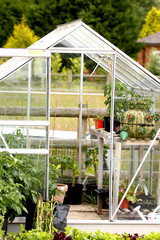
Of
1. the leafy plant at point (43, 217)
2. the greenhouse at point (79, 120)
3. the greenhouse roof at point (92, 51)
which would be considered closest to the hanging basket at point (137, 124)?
the greenhouse at point (79, 120)

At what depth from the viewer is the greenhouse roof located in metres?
5.23

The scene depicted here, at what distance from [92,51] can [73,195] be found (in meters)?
2.37

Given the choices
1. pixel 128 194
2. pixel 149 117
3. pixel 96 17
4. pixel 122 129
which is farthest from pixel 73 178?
pixel 96 17

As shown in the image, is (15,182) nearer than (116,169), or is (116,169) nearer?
(15,182)

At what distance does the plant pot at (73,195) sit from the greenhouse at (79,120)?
2.3 inches

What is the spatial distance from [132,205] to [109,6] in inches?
629

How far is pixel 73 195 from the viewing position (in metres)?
6.66

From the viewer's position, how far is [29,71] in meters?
5.34

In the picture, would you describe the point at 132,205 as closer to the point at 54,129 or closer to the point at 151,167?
the point at 151,167

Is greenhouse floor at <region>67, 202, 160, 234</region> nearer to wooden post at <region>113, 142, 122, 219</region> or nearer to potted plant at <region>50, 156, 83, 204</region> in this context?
wooden post at <region>113, 142, 122, 219</region>

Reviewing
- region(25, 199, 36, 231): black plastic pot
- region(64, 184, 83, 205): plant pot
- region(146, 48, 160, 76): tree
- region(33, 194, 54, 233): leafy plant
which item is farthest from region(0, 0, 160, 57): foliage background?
region(33, 194, 54, 233): leafy plant

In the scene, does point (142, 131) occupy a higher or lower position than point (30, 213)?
higher

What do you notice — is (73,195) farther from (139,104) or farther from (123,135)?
(139,104)

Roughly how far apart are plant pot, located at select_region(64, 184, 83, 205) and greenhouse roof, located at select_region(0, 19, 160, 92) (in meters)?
1.79
